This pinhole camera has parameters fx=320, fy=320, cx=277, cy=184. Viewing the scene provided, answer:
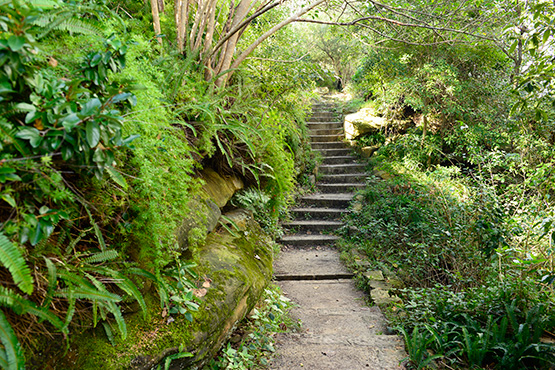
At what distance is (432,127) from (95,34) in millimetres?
8398

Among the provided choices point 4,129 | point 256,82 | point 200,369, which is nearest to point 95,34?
point 4,129

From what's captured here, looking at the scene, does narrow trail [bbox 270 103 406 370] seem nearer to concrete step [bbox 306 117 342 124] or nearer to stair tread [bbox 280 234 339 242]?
stair tread [bbox 280 234 339 242]

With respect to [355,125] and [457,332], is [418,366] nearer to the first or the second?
[457,332]

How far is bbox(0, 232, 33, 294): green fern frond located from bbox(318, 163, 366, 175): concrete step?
26.4 ft

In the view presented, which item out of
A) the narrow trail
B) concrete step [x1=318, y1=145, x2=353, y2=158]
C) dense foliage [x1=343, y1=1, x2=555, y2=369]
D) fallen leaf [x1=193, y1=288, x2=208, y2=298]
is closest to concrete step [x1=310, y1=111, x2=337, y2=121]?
dense foliage [x1=343, y1=1, x2=555, y2=369]

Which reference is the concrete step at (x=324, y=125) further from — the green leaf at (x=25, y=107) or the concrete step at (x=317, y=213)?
the green leaf at (x=25, y=107)

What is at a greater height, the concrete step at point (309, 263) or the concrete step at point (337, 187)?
the concrete step at point (337, 187)

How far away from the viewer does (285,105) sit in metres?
5.26

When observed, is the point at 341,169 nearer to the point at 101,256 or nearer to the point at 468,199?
the point at 468,199

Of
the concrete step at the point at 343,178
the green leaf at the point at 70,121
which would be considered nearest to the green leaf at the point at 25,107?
the green leaf at the point at 70,121

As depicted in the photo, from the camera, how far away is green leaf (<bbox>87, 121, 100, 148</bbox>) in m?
1.09

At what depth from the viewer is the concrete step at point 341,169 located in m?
8.77

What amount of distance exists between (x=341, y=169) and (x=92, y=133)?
808 cm

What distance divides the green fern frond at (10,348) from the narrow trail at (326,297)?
1.89 metres
